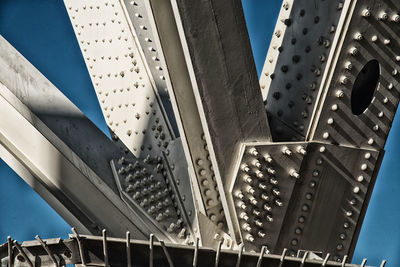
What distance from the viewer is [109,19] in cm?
693

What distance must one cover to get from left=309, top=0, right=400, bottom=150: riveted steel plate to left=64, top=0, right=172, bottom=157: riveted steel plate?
1.73 meters

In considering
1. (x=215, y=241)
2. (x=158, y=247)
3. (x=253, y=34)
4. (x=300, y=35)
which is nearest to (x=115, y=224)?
(x=215, y=241)

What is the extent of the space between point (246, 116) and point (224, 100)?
0.22 metres

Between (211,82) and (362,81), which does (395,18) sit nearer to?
(362,81)

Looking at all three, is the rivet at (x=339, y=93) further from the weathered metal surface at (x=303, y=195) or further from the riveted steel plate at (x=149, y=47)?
the riveted steel plate at (x=149, y=47)

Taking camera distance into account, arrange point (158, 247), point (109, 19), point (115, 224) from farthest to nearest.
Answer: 1. point (109, 19)
2. point (115, 224)
3. point (158, 247)

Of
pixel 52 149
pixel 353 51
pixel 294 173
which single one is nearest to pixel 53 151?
pixel 52 149

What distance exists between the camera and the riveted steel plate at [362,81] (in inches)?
191

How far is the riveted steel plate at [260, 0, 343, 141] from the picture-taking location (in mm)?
4953

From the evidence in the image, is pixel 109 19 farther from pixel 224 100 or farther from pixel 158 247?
pixel 158 247

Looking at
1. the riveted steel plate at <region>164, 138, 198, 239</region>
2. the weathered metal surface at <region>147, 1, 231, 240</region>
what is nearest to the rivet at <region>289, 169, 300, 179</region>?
the weathered metal surface at <region>147, 1, 231, 240</region>

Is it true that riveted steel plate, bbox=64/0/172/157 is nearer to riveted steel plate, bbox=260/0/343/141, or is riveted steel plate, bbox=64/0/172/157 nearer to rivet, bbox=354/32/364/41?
riveted steel plate, bbox=260/0/343/141

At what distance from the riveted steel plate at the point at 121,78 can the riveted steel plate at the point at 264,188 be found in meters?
1.49

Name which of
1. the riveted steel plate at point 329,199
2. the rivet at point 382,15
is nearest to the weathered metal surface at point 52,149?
the riveted steel plate at point 329,199
